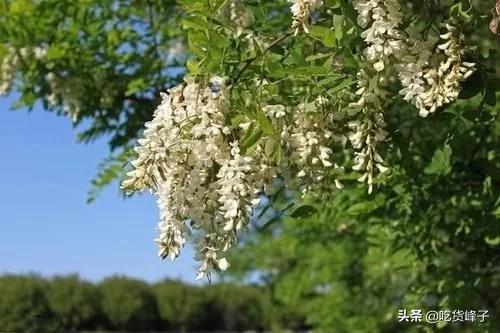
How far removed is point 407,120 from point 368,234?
3.83 ft

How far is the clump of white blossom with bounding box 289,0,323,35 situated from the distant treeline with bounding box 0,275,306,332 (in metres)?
26.6

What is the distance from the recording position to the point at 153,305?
39562 millimetres

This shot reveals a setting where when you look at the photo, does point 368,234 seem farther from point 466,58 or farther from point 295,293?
point 295,293

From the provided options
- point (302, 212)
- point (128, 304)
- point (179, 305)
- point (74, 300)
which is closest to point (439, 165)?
point (302, 212)

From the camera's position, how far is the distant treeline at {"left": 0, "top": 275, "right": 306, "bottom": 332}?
107ft

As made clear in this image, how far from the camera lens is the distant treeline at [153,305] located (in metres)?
32.5

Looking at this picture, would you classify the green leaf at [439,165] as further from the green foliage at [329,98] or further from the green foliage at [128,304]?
the green foliage at [128,304]

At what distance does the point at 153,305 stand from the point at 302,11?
126ft

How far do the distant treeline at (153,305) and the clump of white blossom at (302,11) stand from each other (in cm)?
2661

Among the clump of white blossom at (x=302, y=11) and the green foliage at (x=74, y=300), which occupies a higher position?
the green foliage at (x=74, y=300)

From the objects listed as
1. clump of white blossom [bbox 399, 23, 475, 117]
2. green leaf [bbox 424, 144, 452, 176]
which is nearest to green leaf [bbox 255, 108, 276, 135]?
clump of white blossom [bbox 399, 23, 475, 117]

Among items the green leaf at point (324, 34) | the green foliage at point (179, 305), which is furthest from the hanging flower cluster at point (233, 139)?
the green foliage at point (179, 305)

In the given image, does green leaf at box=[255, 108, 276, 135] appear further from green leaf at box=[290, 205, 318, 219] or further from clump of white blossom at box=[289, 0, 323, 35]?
green leaf at box=[290, 205, 318, 219]

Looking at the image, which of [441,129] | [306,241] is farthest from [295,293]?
[441,129]
